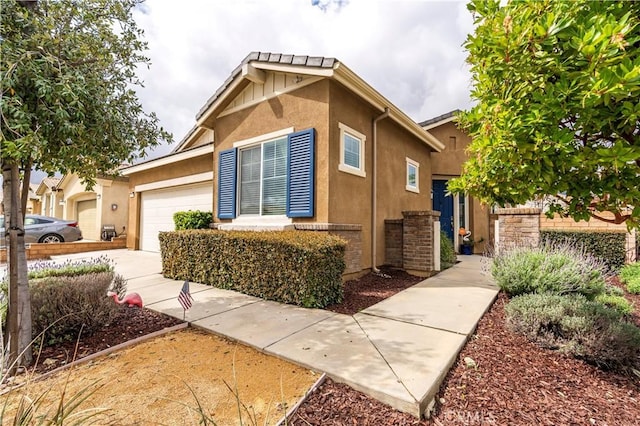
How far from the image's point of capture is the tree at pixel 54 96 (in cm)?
277

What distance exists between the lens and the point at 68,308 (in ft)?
12.0

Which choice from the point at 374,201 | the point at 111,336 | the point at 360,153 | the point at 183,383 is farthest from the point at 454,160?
the point at 111,336

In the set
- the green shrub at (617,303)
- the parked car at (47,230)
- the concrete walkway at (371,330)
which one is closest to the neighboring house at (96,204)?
the parked car at (47,230)

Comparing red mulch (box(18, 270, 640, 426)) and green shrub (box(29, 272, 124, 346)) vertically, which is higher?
green shrub (box(29, 272, 124, 346))

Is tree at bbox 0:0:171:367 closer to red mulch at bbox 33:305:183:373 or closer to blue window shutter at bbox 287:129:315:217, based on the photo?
red mulch at bbox 33:305:183:373

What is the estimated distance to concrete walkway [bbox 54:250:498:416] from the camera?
8.61ft

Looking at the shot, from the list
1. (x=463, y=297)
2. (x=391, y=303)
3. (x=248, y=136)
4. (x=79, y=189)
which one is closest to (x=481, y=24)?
(x=391, y=303)

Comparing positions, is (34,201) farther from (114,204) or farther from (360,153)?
(360,153)

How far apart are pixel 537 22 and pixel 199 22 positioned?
520cm

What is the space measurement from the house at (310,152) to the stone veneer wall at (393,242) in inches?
5.7

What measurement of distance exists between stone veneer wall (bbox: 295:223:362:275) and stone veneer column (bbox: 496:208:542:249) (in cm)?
344

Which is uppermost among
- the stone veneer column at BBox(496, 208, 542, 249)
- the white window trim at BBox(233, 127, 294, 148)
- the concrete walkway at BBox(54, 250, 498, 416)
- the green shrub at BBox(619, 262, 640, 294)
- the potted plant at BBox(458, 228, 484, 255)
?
the white window trim at BBox(233, 127, 294, 148)

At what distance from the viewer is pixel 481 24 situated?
2354mm

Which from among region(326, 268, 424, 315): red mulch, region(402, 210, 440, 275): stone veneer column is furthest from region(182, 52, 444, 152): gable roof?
region(326, 268, 424, 315): red mulch
